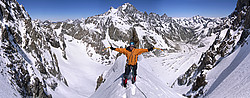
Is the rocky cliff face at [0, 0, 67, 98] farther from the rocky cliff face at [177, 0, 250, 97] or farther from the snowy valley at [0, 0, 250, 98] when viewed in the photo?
the rocky cliff face at [177, 0, 250, 97]

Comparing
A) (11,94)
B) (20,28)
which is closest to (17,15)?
(20,28)

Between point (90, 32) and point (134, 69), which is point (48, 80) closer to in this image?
point (134, 69)

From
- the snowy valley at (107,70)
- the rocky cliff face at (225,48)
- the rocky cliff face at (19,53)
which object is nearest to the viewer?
the snowy valley at (107,70)

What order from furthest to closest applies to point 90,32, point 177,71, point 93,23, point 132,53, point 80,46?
point 93,23, point 90,32, point 80,46, point 177,71, point 132,53

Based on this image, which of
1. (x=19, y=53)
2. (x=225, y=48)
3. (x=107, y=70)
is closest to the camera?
(x=19, y=53)

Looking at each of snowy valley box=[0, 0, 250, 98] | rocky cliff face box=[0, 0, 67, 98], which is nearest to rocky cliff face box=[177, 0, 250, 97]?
snowy valley box=[0, 0, 250, 98]

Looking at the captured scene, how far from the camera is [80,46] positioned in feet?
358

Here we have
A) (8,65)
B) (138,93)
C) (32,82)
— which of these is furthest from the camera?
(32,82)

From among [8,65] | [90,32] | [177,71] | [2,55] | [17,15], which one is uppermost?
[90,32]

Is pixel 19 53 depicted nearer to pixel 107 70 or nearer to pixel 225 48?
pixel 107 70

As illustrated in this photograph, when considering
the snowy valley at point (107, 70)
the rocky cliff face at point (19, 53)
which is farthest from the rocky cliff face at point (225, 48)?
the rocky cliff face at point (19, 53)

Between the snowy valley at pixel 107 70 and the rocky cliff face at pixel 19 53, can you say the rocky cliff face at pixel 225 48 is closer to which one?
the snowy valley at pixel 107 70

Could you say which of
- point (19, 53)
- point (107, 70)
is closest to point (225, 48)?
point (107, 70)

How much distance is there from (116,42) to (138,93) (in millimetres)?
123148
